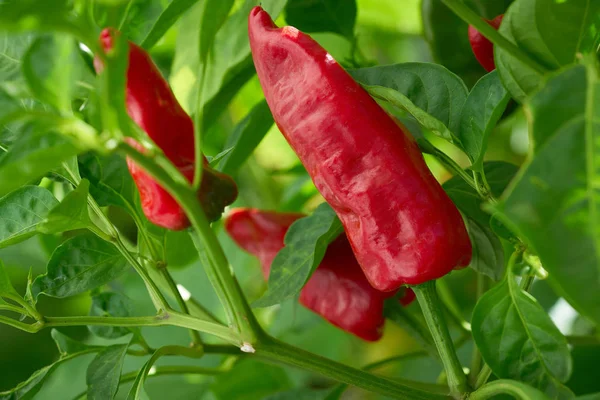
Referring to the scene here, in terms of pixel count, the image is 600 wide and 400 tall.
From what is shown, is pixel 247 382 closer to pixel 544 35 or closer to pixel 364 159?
pixel 364 159

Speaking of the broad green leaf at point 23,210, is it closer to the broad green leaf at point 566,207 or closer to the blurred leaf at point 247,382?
the broad green leaf at point 566,207

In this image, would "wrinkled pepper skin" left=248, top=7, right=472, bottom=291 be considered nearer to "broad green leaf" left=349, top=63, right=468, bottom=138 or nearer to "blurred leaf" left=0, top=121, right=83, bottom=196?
"broad green leaf" left=349, top=63, right=468, bottom=138

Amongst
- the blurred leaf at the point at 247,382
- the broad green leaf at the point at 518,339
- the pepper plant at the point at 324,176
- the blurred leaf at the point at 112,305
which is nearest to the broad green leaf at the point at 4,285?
the pepper plant at the point at 324,176

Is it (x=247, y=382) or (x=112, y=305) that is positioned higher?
(x=112, y=305)

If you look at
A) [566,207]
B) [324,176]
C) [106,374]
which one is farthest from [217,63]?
[566,207]

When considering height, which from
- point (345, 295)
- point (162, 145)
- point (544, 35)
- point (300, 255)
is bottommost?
point (345, 295)

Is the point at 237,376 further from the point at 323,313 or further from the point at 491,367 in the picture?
the point at 491,367
